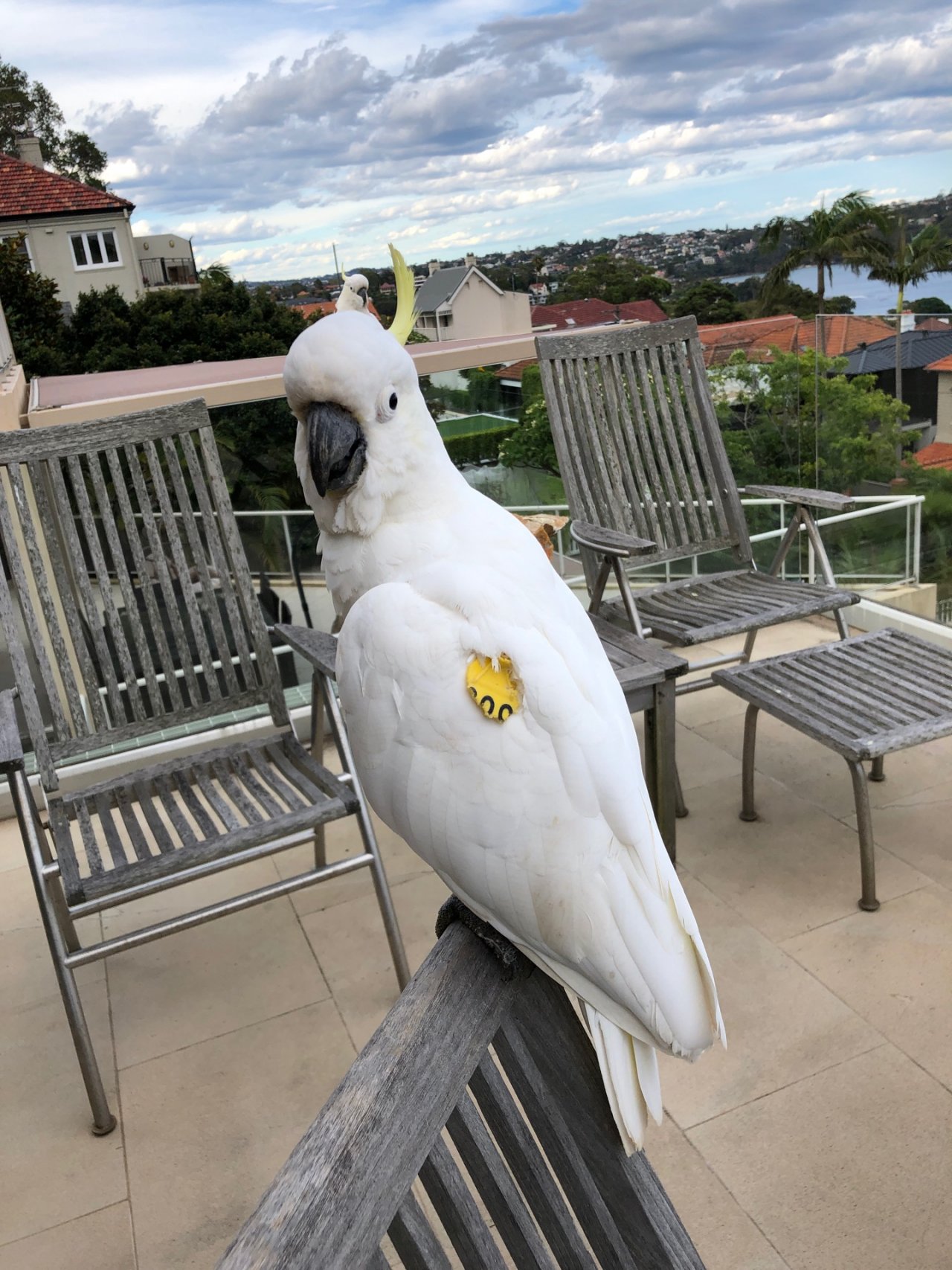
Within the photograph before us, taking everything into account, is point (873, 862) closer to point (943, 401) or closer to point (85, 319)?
point (943, 401)

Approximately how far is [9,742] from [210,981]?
77cm

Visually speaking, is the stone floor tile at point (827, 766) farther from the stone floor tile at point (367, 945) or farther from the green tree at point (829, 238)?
the green tree at point (829, 238)

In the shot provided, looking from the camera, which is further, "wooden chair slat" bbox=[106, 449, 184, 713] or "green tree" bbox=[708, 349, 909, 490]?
"green tree" bbox=[708, 349, 909, 490]

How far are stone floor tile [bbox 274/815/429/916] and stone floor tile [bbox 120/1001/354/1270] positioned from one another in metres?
0.40

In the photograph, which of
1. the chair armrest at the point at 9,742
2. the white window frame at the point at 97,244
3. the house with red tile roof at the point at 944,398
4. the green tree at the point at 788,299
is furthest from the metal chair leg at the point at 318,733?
the white window frame at the point at 97,244

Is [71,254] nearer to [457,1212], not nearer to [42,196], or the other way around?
[42,196]

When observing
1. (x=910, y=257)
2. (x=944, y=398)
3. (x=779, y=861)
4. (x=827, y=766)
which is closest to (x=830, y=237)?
(x=910, y=257)

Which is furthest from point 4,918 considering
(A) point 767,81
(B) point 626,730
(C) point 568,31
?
(A) point 767,81

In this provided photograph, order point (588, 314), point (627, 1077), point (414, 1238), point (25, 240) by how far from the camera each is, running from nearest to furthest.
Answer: point (414, 1238) → point (627, 1077) → point (588, 314) → point (25, 240)

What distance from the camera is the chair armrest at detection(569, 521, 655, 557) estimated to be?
7.55 ft

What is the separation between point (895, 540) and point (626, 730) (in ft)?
8.88

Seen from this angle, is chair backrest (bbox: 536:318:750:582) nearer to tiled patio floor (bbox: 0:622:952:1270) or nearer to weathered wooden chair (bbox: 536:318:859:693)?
weathered wooden chair (bbox: 536:318:859:693)

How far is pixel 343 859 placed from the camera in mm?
2391

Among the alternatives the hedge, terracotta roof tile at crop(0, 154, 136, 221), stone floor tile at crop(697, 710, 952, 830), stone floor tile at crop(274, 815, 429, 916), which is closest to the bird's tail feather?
stone floor tile at crop(274, 815, 429, 916)
